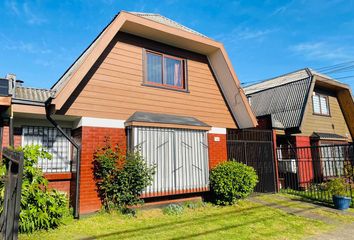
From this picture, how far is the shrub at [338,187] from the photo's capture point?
9.67m

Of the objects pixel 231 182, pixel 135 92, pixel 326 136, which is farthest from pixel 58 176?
pixel 326 136

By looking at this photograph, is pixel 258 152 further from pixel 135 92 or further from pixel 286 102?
pixel 135 92

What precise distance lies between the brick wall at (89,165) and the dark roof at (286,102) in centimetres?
872

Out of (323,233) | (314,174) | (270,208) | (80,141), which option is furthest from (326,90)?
(80,141)

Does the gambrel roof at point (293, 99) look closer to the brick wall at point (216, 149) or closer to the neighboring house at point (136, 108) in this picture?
Answer: the brick wall at point (216, 149)

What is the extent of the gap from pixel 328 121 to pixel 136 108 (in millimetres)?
13118

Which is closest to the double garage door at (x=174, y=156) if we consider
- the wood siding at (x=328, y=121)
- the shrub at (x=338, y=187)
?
the shrub at (x=338, y=187)

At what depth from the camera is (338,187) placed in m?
9.73

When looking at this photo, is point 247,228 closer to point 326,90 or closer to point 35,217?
point 35,217

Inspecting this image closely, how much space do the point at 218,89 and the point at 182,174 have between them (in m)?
4.48

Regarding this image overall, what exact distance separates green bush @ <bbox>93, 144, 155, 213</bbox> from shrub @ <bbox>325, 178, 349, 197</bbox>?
6.92 metres

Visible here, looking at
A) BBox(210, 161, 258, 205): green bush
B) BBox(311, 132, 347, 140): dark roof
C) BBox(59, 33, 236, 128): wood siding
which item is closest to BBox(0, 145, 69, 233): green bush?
BBox(59, 33, 236, 128): wood siding

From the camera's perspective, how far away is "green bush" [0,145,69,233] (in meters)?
5.88

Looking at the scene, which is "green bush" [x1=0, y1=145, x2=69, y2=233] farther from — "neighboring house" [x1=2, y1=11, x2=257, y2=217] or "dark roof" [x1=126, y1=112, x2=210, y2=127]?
"dark roof" [x1=126, y1=112, x2=210, y2=127]
